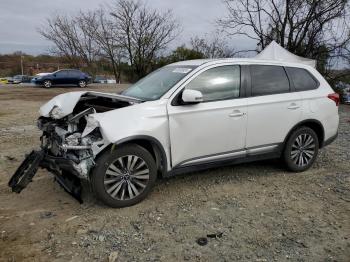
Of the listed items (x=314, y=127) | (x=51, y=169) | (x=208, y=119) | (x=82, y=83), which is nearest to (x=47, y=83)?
(x=82, y=83)

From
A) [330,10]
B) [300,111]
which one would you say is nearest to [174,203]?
[300,111]

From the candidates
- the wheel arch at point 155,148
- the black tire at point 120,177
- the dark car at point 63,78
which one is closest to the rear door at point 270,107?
the wheel arch at point 155,148

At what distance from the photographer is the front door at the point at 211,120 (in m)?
4.36

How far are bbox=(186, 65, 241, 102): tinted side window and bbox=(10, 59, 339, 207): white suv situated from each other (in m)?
0.01

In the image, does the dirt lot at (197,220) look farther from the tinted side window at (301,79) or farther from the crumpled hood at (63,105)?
the tinted side window at (301,79)

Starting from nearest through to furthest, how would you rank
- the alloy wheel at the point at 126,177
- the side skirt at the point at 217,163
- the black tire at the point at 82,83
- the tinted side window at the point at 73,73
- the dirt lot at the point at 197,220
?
the dirt lot at the point at 197,220
the alloy wheel at the point at 126,177
the side skirt at the point at 217,163
the tinted side window at the point at 73,73
the black tire at the point at 82,83

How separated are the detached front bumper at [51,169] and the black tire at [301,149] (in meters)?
3.02

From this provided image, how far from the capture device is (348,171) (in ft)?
18.1

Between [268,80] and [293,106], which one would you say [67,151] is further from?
[293,106]

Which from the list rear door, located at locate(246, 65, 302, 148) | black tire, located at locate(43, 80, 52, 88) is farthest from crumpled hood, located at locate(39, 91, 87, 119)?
black tire, located at locate(43, 80, 52, 88)

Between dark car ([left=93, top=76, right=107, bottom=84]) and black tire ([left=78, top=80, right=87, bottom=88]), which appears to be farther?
dark car ([left=93, top=76, right=107, bottom=84])

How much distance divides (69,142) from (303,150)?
346cm

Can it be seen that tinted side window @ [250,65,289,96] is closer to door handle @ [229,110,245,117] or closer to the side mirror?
door handle @ [229,110,245,117]

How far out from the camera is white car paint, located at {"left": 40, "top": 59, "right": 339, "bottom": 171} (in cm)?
410
